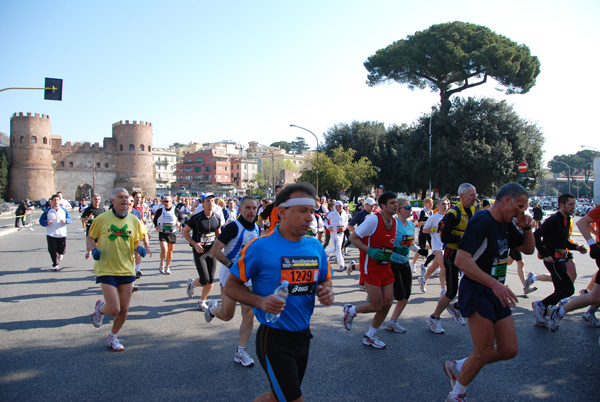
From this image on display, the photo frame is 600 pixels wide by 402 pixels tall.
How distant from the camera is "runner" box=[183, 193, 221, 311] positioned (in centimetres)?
692

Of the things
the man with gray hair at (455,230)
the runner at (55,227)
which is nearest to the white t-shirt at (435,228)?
the man with gray hair at (455,230)

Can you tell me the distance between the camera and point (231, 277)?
287 cm

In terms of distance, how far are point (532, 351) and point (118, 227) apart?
5.08 metres

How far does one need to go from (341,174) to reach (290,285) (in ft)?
137

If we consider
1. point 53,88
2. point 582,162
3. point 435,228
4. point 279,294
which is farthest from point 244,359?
point 582,162

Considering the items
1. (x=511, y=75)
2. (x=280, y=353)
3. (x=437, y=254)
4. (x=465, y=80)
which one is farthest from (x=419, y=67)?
(x=280, y=353)

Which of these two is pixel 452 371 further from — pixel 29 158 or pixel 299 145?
pixel 299 145

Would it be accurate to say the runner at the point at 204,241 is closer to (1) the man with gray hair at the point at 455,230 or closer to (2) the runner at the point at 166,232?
(2) the runner at the point at 166,232

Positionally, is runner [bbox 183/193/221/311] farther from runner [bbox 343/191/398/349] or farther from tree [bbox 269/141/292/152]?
tree [bbox 269/141/292/152]

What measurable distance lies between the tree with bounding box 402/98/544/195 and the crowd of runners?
30548 mm

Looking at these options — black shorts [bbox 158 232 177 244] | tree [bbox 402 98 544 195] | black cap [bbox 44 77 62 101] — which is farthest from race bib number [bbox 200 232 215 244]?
tree [bbox 402 98 544 195]

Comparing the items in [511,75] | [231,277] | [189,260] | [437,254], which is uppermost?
[511,75]

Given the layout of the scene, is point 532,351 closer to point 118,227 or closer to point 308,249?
point 308,249

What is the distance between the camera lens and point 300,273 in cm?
285
